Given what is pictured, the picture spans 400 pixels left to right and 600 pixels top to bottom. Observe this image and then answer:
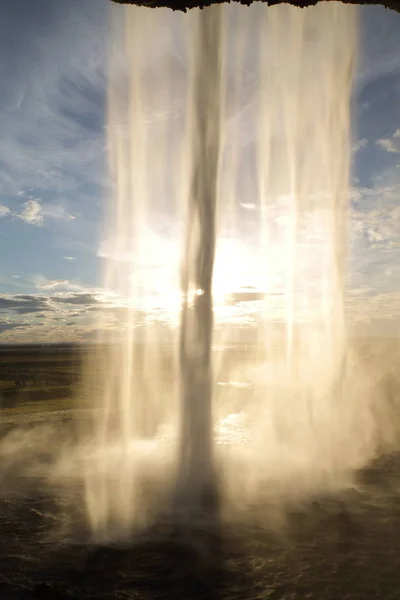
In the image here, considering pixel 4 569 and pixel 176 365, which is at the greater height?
pixel 176 365

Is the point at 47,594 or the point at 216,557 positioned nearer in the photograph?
the point at 47,594

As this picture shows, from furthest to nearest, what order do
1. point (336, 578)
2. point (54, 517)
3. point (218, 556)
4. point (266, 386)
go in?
1. point (266, 386)
2. point (54, 517)
3. point (218, 556)
4. point (336, 578)

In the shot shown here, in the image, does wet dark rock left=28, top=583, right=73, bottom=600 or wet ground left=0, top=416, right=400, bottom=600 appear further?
wet ground left=0, top=416, right=400, bottom=600

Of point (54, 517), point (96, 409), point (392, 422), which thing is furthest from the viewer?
point (96, 409)

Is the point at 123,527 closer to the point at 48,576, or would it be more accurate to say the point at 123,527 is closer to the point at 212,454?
the point at 48,576

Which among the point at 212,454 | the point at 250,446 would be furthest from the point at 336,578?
the point at 250,446

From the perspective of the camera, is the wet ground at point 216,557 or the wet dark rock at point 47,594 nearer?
the wet dark rock at point 47,594

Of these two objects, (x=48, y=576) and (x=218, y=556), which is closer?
(x=48, y=576)
